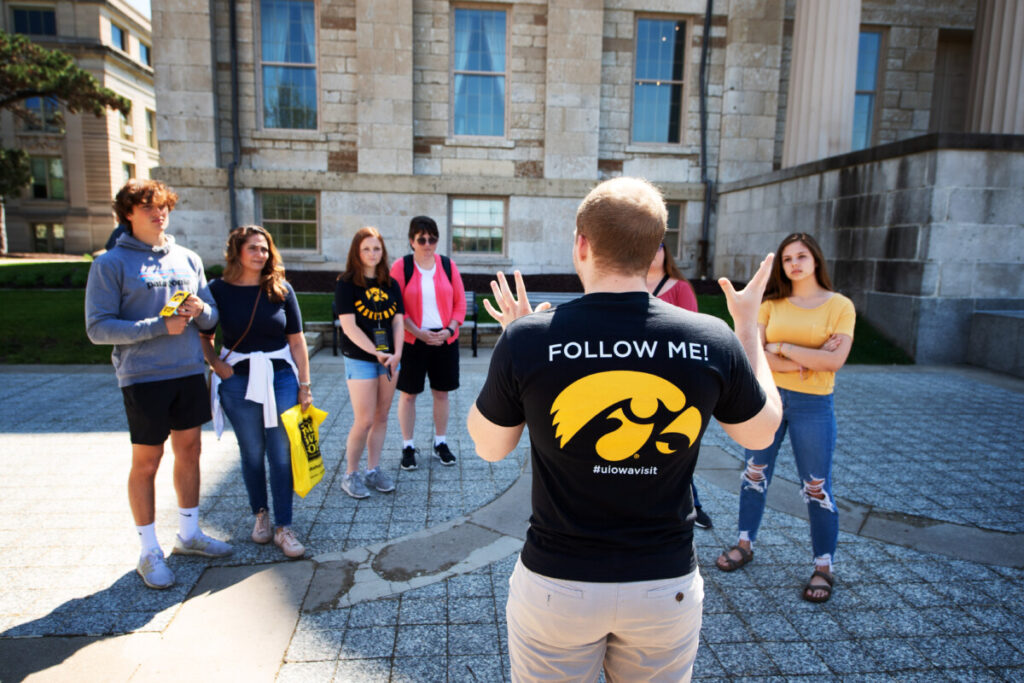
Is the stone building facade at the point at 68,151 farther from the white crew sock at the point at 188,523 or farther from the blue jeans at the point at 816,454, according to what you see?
the blue jeans at the point at 816,454

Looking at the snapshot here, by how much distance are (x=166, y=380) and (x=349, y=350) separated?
1416 millimetres

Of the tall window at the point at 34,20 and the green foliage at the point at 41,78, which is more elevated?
the tall window at the point at 34,20

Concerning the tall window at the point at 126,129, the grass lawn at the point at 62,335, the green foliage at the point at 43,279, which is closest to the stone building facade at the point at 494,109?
the green foliage at the point at 43,279

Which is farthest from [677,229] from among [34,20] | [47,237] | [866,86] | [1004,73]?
[34,20]

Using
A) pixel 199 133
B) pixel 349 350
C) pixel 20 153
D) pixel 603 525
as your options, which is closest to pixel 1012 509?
pixel 603 525

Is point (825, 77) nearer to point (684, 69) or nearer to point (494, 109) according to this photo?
point (684, 69)

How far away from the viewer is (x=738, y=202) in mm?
15133

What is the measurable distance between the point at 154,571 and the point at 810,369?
392 centimetres

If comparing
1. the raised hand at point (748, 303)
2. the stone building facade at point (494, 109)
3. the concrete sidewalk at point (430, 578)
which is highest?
the stone building facade at point (494, 109)

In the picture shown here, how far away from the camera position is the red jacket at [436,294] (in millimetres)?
5238

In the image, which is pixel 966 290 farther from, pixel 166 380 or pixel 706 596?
pixel 166 380

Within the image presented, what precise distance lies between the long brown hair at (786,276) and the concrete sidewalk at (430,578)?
1698 mm

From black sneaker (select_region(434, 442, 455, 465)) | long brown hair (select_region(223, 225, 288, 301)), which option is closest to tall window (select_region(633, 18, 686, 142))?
black sneaker (select_region(434, 442, 455, 465))

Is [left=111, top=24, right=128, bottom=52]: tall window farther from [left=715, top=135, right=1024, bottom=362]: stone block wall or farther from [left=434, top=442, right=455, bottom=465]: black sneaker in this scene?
[left=434, top=442, right=455, bottom=465]: black sneaker
